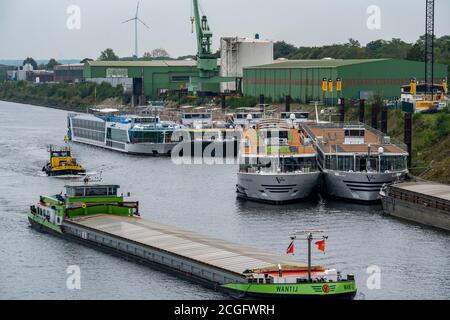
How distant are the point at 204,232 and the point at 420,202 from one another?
38.6 ft

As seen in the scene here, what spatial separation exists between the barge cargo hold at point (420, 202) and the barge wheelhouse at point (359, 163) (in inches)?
73.8

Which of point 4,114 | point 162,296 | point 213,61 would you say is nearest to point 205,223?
point 162,296

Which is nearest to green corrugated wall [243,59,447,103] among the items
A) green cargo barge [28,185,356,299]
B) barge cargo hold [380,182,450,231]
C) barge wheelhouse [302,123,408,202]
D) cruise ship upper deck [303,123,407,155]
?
cruise ship upper deck [303,123,407,155]

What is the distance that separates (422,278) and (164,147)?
6231cm

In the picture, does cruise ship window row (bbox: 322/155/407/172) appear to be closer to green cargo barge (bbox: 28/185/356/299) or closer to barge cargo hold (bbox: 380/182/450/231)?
barge cargo hold (bbox: 380/182/450/231)

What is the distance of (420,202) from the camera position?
61719 millimetres

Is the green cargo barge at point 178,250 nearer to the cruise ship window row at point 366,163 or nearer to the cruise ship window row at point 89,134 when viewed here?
the cruise ship window row at point 366,163

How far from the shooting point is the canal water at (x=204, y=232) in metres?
45.8

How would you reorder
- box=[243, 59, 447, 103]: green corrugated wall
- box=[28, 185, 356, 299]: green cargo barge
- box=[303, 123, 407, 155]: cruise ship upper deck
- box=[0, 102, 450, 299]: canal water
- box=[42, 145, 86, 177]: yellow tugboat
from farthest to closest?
box=[243, 59, 447, 103]: green corrugated wall
box=[42, 145, 86, 177]: yellow tugboat
box=[303, 123, 407, 155]: cruise ship upper deck
box=[0, 102, 450, 299]: canal water
box=[28, 185, 356, 299]: green cargo barge

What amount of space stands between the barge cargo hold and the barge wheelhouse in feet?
6.15

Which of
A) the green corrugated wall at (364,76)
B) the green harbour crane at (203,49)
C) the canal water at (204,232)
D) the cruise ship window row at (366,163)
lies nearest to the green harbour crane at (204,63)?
the green harbour crane at (203,49)

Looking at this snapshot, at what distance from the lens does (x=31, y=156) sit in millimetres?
100375

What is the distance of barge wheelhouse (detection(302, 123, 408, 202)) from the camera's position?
228 feet
